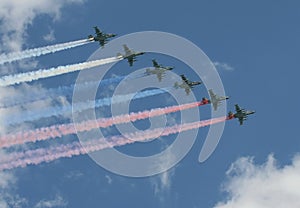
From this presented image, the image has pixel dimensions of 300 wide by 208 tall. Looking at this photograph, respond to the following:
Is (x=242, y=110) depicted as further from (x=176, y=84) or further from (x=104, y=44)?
(x=104, y=44)

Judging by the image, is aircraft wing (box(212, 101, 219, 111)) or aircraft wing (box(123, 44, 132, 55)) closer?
aircraft wing (box(123, 44, 132, 55))

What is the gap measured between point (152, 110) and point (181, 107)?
9.57 m

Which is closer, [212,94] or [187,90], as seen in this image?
[187,90]

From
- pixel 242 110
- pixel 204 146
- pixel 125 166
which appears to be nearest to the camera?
pixel 125 166

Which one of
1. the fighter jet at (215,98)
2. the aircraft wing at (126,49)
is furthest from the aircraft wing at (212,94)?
the aircraft wing at (126,49)

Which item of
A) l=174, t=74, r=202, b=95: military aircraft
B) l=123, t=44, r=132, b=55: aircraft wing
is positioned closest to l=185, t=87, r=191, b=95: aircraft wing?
l=174, t=74, r=202, b=95: military aircraft

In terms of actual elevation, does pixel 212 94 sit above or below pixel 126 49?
above

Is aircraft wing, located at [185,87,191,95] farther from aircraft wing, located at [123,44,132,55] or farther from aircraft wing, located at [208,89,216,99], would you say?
aircraft wing, located at [123,44,132,55]

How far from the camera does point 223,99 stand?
19850 cm

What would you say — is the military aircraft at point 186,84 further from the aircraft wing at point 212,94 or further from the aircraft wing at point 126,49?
the aircraft wing at point 126,49

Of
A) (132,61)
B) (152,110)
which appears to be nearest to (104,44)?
(132,61)

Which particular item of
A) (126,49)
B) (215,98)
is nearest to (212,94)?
(215,98)

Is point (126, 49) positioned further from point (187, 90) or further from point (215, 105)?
point (215, 105)

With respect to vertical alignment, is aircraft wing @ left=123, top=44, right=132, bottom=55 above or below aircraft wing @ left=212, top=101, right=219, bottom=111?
above
